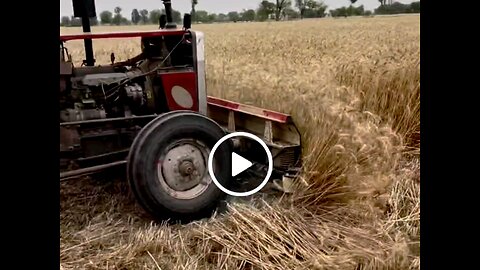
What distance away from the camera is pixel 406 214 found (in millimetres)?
3568

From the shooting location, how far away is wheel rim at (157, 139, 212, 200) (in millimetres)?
3508

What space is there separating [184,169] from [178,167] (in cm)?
4

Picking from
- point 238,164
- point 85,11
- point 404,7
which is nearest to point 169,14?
point 85,11

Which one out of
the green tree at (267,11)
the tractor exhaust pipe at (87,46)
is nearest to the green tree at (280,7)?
the green tree at (267,11)

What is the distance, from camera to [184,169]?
354cm

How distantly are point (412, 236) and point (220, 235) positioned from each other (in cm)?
96

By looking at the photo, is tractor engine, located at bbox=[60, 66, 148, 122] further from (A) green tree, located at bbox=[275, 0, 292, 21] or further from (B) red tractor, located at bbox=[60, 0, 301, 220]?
(A) green tree, located at bbox=[275, 0, 292, 21]

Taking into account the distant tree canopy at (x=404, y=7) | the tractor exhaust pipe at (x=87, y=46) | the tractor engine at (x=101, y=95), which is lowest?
the tractor engine at (x=101, y=95)

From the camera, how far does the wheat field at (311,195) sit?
2992mm

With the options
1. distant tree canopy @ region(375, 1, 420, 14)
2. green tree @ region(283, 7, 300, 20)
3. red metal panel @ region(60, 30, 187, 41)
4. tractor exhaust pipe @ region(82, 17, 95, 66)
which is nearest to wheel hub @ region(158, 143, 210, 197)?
red metal panel @ region(60, 30, 187, 41)

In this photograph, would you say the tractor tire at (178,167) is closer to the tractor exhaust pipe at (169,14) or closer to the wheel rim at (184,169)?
the wheel rim at (184,169)

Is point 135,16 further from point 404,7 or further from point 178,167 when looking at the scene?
point 404,7
